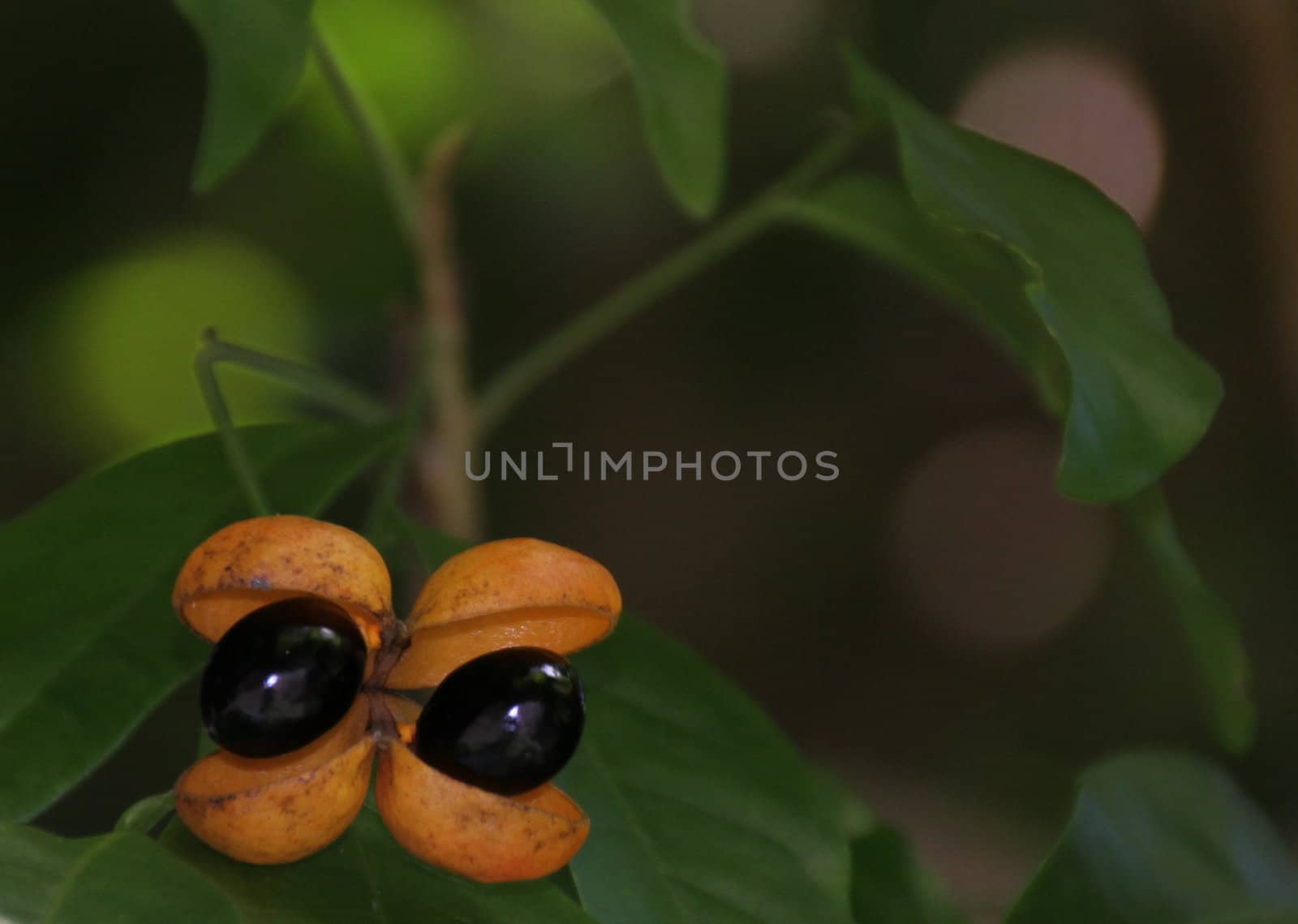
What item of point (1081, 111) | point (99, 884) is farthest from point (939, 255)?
point (1081, 111)

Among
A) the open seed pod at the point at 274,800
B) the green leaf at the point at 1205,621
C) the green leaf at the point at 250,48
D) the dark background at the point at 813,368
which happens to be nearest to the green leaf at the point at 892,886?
the green leaf at the point at 1205,621

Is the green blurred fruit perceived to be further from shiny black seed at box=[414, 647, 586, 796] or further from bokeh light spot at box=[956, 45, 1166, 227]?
shiny black seed at box=[414, 647, 586, 796]

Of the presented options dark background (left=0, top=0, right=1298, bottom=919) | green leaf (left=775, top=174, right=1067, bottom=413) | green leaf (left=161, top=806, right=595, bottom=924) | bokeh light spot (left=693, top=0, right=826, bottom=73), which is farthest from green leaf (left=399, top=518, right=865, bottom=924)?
bokeh light spot (left=693, top=0, right=826, bottom=73)

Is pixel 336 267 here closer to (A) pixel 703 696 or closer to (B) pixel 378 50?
(B) pixel 378 50

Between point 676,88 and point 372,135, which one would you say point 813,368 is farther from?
point 676,88

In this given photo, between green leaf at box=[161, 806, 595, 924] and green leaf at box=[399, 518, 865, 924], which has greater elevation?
green leaf at box=[161, 806, 595, 924]

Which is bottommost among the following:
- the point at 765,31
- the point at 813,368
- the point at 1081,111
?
the point at 813,368
